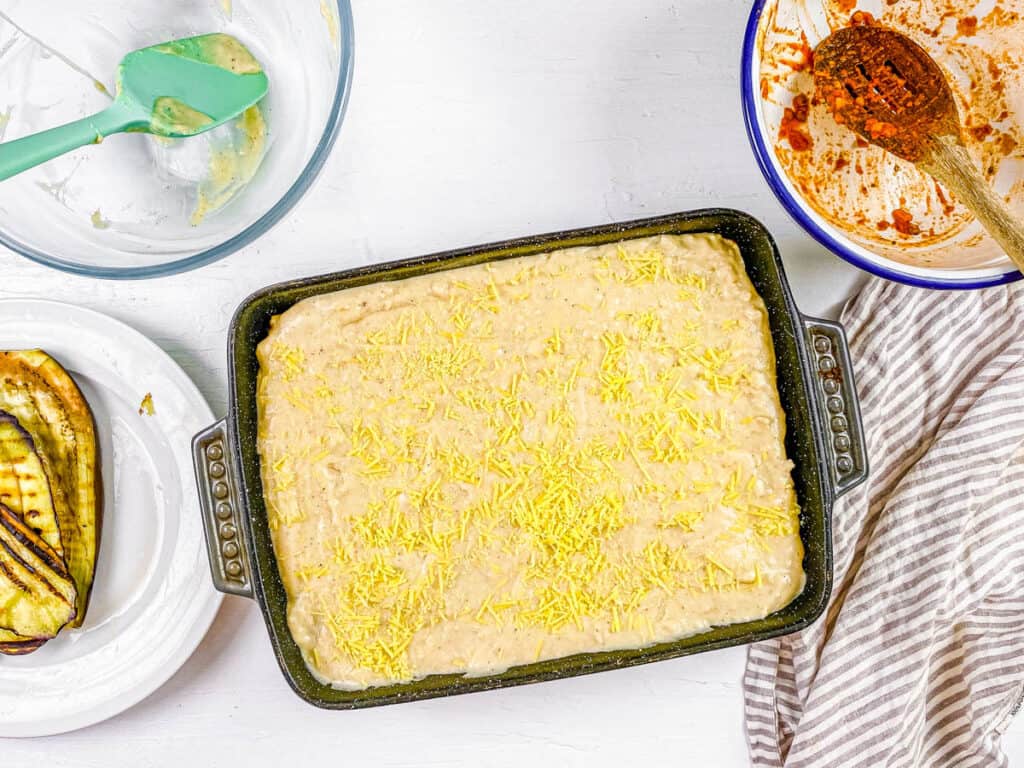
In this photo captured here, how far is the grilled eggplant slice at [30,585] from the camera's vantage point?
1652 millimetres

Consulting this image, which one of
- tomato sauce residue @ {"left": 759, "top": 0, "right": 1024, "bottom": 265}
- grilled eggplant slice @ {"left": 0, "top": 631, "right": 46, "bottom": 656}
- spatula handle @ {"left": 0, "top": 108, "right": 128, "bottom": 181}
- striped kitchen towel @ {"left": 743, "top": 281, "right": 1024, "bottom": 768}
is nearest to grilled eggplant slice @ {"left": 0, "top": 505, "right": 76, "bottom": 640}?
grilled eggplant slice @ {"left": 0, "top": 631, "right": 46, "bottom": 656}

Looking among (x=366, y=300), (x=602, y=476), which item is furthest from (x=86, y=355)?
(x=602, y=476)

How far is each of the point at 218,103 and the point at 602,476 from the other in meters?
0.86

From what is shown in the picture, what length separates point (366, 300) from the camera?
162cm

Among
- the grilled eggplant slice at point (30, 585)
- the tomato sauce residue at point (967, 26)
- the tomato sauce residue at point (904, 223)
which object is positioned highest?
the tomato sauce residue at point (967, 26)

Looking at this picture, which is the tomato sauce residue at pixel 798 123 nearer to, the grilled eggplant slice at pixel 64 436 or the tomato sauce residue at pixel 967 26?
the tomato sauce residue at pixel 967 26

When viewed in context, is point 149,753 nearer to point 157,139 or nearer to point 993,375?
point 157,139

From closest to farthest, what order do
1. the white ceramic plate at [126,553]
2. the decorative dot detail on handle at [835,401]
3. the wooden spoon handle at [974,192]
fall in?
the wooden spoon handle at [974,192] → the decorative dot detail on handle at [835,401] → the white ceramic plate at [126,553]

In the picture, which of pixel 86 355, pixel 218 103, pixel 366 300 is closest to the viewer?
pixel 218 103

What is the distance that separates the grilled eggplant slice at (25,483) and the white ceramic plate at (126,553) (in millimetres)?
133

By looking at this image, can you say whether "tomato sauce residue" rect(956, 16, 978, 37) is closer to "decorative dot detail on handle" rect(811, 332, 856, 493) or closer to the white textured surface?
the white textured surface

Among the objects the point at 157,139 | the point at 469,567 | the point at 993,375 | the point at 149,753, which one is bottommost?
the point at 149,753

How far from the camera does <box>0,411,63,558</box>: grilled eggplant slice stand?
165cm

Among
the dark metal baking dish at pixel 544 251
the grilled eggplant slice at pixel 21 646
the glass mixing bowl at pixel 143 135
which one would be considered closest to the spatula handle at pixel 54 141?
the glass mixing bowl at pixel 143 135
